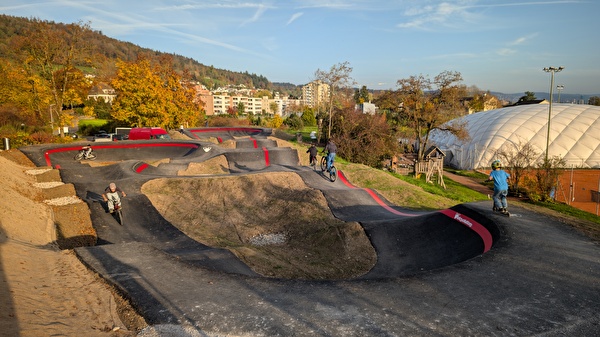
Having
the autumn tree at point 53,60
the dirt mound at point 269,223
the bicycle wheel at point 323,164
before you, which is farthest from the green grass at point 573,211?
the autumn tree at point 53,60

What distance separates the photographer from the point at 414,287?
680cm

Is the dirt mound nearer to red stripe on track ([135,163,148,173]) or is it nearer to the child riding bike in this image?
the child riding bike

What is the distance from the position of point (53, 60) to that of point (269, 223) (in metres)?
32.7

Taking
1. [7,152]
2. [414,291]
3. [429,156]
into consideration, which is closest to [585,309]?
[414,291]

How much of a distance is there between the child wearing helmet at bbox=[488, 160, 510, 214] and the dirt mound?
4533 millimetres

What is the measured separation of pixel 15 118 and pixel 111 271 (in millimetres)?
42550

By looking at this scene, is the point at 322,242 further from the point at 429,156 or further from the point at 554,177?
the point at 429,156

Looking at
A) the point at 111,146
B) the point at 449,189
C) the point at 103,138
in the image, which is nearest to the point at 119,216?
the point at 111,146

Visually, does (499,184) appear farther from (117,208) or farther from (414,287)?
(117,208)

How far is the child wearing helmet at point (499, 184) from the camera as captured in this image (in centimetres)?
1045

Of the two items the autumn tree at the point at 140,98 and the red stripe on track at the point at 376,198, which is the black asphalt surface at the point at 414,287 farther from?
the autumn tree at the point at 140,98

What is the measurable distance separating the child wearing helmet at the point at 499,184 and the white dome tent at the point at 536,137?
30.7 metres

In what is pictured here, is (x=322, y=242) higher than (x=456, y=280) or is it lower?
lower

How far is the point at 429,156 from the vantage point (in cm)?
3256
